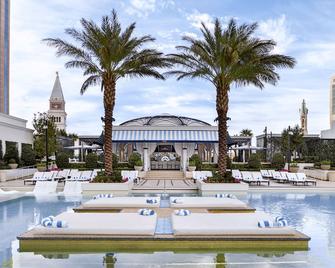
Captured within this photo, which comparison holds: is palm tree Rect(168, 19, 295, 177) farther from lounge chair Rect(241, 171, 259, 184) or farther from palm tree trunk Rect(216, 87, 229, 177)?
lounge chair Rect(241, 171, 259, 184)

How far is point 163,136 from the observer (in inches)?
1391

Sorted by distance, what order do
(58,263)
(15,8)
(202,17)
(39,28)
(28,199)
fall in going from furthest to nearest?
(15,8) → (39,28) → (202,17) → (28,199) → (58,263)

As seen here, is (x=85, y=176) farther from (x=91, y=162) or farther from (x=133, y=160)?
(x=133, y=160)

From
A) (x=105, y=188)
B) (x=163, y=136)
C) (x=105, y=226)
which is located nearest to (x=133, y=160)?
(x=163, y=136)

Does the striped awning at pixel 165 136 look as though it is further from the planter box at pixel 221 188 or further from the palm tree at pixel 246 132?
the palm tree at pixel 246 132

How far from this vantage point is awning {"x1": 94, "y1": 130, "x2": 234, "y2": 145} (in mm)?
35219

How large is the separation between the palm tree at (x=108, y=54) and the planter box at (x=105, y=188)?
1191 mm

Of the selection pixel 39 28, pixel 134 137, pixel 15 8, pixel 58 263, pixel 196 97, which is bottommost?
pixel 58 263

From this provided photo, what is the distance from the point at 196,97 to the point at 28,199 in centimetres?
1547

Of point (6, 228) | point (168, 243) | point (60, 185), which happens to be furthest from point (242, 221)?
point (60, 185)

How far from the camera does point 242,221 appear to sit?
11.6 metres

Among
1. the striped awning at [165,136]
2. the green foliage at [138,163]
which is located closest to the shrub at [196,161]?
the striped awning at [165,136]

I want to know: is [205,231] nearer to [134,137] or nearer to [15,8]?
[134,137]

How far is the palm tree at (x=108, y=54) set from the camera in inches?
889
